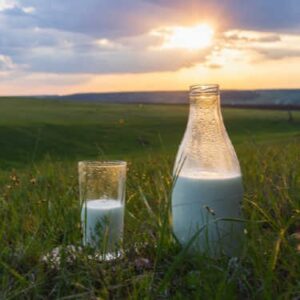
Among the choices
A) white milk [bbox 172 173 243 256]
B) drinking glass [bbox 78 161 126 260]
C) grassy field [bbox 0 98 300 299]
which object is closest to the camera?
grassy field [bbox 0 98 300 299]

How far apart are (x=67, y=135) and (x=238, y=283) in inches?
975

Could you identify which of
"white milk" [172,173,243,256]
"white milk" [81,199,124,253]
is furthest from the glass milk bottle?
"white milk" [81,199,124,253]

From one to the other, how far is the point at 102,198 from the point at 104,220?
17 centimetres

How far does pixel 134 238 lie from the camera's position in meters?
2.30

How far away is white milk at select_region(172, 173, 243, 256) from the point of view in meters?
2.21

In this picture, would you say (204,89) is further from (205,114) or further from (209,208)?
(209,208)

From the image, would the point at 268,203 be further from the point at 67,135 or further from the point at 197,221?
the point at 67,135

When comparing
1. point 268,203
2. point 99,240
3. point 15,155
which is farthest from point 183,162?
point 15,155

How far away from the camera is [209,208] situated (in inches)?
86.4

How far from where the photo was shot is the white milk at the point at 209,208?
2.21m

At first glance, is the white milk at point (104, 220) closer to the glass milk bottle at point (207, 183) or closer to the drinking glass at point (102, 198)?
the drinking glass at point (102, 198)

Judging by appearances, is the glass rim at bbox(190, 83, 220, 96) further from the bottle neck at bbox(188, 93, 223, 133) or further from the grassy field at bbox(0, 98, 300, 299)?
the grassy field at bbox(0, 98, 300, 299)

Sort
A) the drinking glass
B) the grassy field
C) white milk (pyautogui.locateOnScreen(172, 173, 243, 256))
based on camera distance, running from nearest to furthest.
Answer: the grassy field
white milk (pyautogui.locateOnScreen(172, 173, 243, 256))
the drinking glass

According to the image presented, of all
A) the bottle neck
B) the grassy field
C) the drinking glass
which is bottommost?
the grassy field
